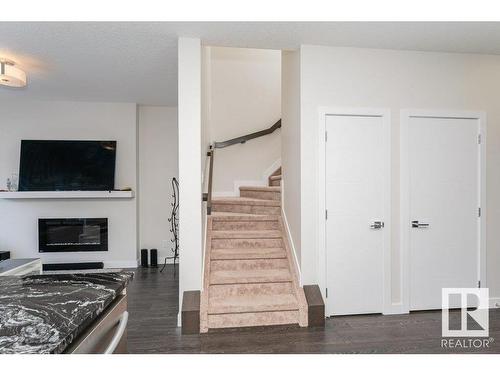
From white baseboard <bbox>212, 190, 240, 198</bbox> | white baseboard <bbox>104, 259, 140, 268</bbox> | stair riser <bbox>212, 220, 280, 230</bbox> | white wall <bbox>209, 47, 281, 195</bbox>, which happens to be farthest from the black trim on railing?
white baseboard <bbox>104, 259, 140, 268</bbox>

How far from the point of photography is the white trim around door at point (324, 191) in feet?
10.0

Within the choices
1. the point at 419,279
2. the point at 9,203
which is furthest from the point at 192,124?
the point at 9,203

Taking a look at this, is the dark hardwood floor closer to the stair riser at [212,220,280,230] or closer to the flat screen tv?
the stair riser at [212,220,280,230]

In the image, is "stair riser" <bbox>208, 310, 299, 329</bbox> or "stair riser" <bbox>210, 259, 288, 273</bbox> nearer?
"stair riser" <bbox>208, 310, 299, 329</bbox>

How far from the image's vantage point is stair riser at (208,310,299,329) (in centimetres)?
275

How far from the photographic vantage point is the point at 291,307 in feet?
9.34

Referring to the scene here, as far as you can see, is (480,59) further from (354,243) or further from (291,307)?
(291,307)

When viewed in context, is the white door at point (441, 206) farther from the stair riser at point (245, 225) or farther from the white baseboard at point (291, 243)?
the stair riser at point (245, 225)

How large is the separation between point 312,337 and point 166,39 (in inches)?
124

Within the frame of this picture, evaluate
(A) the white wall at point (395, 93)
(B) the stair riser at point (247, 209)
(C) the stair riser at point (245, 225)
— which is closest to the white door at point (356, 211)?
(A) the white wall at point (395, 93)

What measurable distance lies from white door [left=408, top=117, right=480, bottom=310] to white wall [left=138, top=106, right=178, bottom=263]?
391 cm

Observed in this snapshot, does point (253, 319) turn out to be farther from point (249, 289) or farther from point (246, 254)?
point (246, 254)

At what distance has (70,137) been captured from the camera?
5.03 metres

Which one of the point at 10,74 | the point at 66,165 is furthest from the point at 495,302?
the point at 66,165
